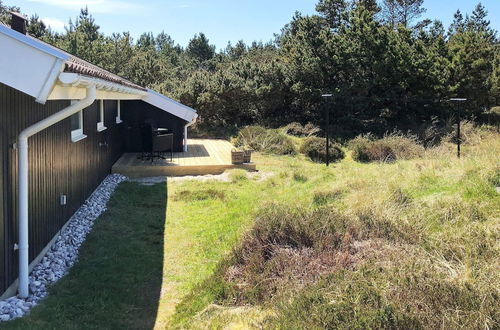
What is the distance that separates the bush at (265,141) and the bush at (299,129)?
2280 millimetres

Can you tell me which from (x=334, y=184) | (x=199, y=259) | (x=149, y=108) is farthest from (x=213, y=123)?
(x=199, y=259)

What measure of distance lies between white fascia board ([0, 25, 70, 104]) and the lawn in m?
1.88

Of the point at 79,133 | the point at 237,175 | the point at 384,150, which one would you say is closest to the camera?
the point at 79,133

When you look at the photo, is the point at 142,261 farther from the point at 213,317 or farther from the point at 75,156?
the point at 75,156

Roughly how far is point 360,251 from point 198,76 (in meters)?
Result: 17.0

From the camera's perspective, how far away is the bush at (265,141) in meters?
15.7

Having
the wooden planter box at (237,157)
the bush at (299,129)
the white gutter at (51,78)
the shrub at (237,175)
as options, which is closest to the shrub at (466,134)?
the bush at (299,129)

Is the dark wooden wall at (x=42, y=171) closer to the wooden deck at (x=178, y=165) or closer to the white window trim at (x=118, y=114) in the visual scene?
the wooden deck at (x=178, y=165)

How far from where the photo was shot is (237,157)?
12.1m

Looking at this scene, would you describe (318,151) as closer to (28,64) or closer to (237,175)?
(237,175)

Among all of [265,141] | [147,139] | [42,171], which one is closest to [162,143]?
[147,139]

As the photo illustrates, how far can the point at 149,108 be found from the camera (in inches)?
537

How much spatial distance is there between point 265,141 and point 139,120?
14.9 ft

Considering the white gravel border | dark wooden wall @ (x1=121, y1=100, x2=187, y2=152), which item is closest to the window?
the white gravel border
